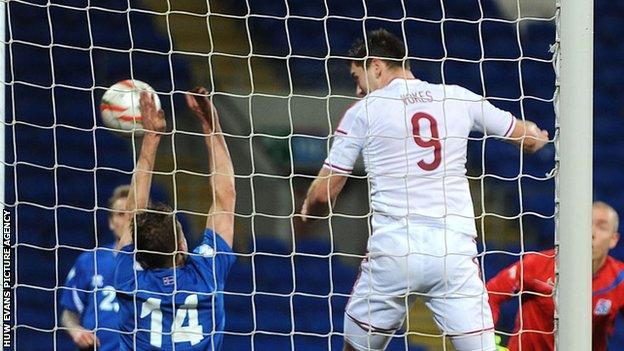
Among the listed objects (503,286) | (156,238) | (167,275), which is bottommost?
(503,286)

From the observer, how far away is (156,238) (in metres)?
4.21

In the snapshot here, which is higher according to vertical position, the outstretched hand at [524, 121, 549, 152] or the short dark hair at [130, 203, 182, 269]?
the outstretched hand at [524, 121, 549, 152]

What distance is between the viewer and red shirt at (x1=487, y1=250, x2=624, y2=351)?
4.82 m

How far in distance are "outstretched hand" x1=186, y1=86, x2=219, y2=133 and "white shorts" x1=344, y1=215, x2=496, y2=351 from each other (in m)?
0.82

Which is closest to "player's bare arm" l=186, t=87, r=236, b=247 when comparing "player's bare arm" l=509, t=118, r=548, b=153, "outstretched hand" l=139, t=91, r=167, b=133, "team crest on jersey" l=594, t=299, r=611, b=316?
"outstretched hand" l=139, t=91, r=167, b=133

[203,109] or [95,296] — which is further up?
[203,109]

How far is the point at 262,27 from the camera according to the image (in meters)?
5.20

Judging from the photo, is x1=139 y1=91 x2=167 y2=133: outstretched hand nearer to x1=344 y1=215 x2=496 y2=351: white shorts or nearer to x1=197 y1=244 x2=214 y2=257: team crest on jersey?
x1=197 y1=244 x2=214 y2=257: team crest on jersey

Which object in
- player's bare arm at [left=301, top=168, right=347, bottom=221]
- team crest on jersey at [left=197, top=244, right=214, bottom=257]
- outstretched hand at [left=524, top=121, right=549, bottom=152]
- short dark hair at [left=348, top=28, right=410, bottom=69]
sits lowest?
team crest on jersey at [left=197, top=244, right=214, bottom=257]

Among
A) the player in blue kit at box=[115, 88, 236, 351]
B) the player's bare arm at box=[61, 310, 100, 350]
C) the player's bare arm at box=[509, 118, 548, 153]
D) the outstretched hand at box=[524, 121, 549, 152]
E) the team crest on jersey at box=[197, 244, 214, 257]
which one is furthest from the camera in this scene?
the outstretched hand at box=[524, 121, 549, 152]

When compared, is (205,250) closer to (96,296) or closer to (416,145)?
(96,296)

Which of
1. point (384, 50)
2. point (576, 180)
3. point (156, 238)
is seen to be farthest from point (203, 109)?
point (576, 180)

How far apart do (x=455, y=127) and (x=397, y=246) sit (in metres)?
0.46

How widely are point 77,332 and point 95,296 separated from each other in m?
0.23
